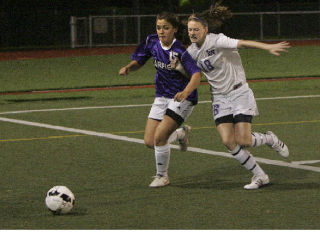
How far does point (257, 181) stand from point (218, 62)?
1.36m

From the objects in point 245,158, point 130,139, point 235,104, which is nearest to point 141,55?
point 235,104

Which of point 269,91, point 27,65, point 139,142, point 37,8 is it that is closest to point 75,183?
point 139,142

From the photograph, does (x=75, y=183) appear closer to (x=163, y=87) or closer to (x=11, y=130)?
(x=163, y=87)

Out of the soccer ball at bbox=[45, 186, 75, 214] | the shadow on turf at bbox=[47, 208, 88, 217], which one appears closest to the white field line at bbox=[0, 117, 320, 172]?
the shadow on turf at bbox=[47, 208, 88, 217]

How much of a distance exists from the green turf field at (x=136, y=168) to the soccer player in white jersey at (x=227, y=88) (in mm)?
413

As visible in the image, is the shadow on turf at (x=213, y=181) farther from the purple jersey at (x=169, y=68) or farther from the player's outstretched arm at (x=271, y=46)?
the player's outstretched arm at (x=271, y=46)

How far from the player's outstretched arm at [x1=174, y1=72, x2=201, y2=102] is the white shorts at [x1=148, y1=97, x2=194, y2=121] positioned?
42 cm

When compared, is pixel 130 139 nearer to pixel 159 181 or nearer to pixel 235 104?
pixel 159 181

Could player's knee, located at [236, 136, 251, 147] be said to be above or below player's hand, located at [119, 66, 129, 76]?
below

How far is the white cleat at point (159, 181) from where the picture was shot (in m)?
9.25

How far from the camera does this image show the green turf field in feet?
25.3

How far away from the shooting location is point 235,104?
917 centimetres

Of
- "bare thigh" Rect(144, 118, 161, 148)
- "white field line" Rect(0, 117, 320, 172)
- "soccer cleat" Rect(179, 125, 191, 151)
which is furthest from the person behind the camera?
"soccer cleat" Rect(179, 125, 191, 151)

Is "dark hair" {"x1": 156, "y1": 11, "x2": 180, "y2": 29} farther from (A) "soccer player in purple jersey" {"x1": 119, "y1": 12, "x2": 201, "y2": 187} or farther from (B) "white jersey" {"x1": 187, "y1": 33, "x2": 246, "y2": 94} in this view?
(B) "white jersey" {"x1": 187, "y1": 33, "x2": 246, "y2": 94}
